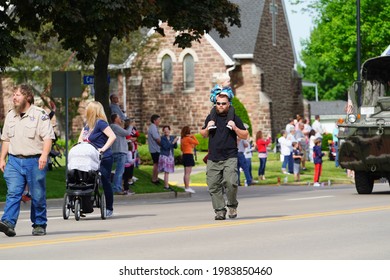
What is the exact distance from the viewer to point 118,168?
25.7 m

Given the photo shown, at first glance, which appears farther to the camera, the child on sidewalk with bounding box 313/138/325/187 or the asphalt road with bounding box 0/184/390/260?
the child on sidewalk with bounding box 313/138/325/187

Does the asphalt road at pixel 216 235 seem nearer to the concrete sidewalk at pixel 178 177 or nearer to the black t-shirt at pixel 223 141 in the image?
the black t-shirt at pixel 223 141

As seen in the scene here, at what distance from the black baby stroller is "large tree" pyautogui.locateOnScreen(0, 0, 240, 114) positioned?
7.36m

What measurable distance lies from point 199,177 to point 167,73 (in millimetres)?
25321

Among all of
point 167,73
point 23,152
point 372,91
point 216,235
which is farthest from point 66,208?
point 167,73

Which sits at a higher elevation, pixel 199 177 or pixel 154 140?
pixel 154 140

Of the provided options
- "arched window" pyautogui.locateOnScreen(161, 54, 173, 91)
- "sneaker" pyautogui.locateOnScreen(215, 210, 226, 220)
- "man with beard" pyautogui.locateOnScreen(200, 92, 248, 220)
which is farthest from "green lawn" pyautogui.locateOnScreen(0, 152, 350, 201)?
"man with beard" pyautogui.locateOnScreen(200, 92, 248, 220)

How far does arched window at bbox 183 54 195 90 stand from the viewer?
6255 centimetres

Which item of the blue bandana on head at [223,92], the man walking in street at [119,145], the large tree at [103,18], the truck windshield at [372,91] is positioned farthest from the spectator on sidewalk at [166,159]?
the blue bandana on head at [223,92]

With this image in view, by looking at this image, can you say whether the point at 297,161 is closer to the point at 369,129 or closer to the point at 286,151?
the point at 286,151

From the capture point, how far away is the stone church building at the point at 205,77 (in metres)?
61.8

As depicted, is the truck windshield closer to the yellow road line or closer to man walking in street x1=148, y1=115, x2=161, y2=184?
A: the yellow road line

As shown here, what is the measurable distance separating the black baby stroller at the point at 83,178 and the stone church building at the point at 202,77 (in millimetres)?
41866

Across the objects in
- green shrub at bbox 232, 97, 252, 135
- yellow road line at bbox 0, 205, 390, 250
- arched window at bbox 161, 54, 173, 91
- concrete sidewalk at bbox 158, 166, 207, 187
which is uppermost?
arched window at bbox 161, 54, 173, 91
